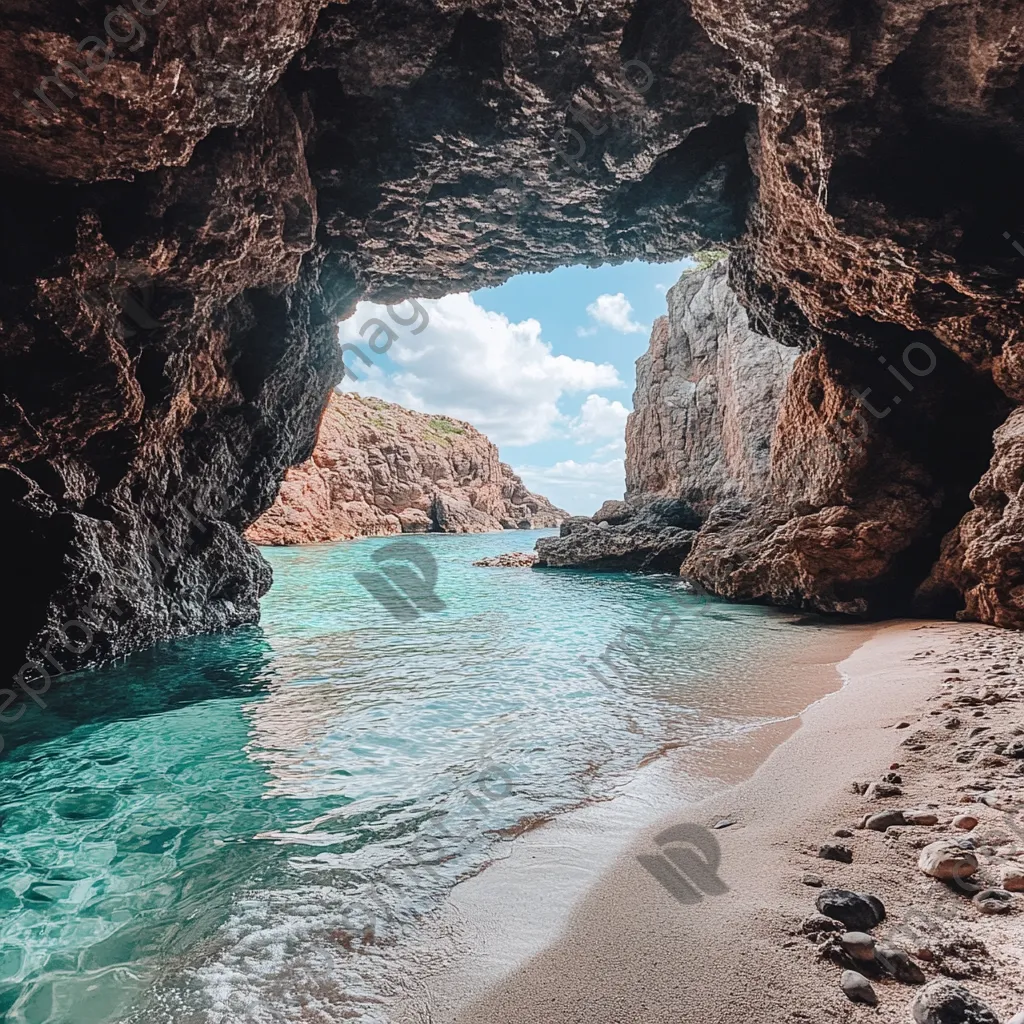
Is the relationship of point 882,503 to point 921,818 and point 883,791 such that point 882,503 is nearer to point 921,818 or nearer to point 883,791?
point 883,791

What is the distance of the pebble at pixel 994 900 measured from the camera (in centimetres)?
175

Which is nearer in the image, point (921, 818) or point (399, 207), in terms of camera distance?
point (921, 818)

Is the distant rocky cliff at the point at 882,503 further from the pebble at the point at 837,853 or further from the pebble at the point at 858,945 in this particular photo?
the pebble at the point at 858,945

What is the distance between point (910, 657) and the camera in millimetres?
5797

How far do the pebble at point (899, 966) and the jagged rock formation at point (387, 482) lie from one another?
113 ft

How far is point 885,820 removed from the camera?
241 cm

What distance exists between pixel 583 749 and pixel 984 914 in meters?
2.56

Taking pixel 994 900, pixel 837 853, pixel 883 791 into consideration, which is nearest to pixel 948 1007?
pixel 994 900

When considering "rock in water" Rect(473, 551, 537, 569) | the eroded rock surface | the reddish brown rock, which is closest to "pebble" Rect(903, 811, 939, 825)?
the reddish brown rock

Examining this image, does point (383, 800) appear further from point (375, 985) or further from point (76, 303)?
point (76, 303)

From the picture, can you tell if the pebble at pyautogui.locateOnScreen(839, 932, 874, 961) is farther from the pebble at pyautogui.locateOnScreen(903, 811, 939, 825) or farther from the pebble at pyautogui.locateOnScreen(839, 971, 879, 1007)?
the pebble at pyautogui.locateOnScreen(903, 811, 939, 825)

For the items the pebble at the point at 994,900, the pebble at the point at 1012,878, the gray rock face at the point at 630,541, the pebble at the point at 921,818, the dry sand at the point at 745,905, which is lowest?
the dry sand at the point at 745,905

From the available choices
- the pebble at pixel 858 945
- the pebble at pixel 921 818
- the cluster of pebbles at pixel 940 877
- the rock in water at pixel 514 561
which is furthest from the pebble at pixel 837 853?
the rock in water at pixel 514 561

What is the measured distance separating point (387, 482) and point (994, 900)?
187ft
